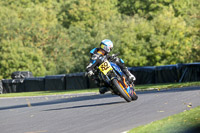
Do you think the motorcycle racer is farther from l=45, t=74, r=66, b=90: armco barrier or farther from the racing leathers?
l=45, t=74, r=66, b=90: armco barrier

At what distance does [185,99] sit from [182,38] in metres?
47.0

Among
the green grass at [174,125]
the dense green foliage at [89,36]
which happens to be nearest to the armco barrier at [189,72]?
the green grass at [174,125]

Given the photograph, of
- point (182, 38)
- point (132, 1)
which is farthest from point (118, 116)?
point (132, 1)

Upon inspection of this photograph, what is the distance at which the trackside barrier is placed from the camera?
88.9ft

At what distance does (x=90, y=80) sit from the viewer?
105ft

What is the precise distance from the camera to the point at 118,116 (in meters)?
9.19

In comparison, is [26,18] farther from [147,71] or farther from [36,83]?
[147,71]

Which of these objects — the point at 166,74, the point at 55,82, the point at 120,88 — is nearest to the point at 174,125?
the point at 120,88

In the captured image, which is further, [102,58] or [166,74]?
[166,74]

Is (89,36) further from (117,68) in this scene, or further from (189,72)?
(117,68)

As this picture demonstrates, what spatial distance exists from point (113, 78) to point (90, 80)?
Answer: 66.7ft

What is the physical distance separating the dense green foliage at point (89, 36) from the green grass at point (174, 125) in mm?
42843

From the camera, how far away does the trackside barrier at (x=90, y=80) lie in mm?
27094

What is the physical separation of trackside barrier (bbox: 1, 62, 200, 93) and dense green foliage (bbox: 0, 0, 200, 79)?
21.4 metres
